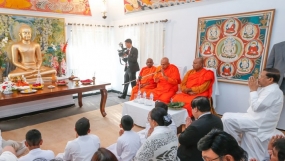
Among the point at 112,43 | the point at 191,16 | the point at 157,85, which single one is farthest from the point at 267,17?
the point at 112,43

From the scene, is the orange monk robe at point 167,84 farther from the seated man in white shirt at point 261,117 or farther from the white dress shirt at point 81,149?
the white dress shirt at point 81,149

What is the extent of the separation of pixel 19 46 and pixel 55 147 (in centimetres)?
262

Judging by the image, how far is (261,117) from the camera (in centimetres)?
221

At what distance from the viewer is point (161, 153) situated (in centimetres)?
135

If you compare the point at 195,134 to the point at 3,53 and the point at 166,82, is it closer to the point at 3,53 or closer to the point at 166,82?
the point at 166,82

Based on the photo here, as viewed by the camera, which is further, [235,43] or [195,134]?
[235,43]

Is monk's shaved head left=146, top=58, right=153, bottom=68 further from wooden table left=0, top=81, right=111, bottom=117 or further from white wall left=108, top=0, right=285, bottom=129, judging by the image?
wooden table left=0, top=81, right=111, bottom=117

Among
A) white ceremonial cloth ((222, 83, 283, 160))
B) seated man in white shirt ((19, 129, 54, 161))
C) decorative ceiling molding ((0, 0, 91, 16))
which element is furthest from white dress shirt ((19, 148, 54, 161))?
decorative ceiling molding ((0, 0, 91, 16))

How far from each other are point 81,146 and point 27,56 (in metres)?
3.35

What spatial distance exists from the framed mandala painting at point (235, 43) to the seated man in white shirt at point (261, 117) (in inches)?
45.0

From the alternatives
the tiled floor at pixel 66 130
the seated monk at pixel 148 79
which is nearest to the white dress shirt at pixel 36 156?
the tiled floor at pixel 66 130

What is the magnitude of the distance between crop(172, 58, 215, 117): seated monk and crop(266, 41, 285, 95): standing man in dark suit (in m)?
0.91

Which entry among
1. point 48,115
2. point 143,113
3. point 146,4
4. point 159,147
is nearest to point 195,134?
point 159,147

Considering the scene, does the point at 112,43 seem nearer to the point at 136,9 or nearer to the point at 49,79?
the point at 136,9
